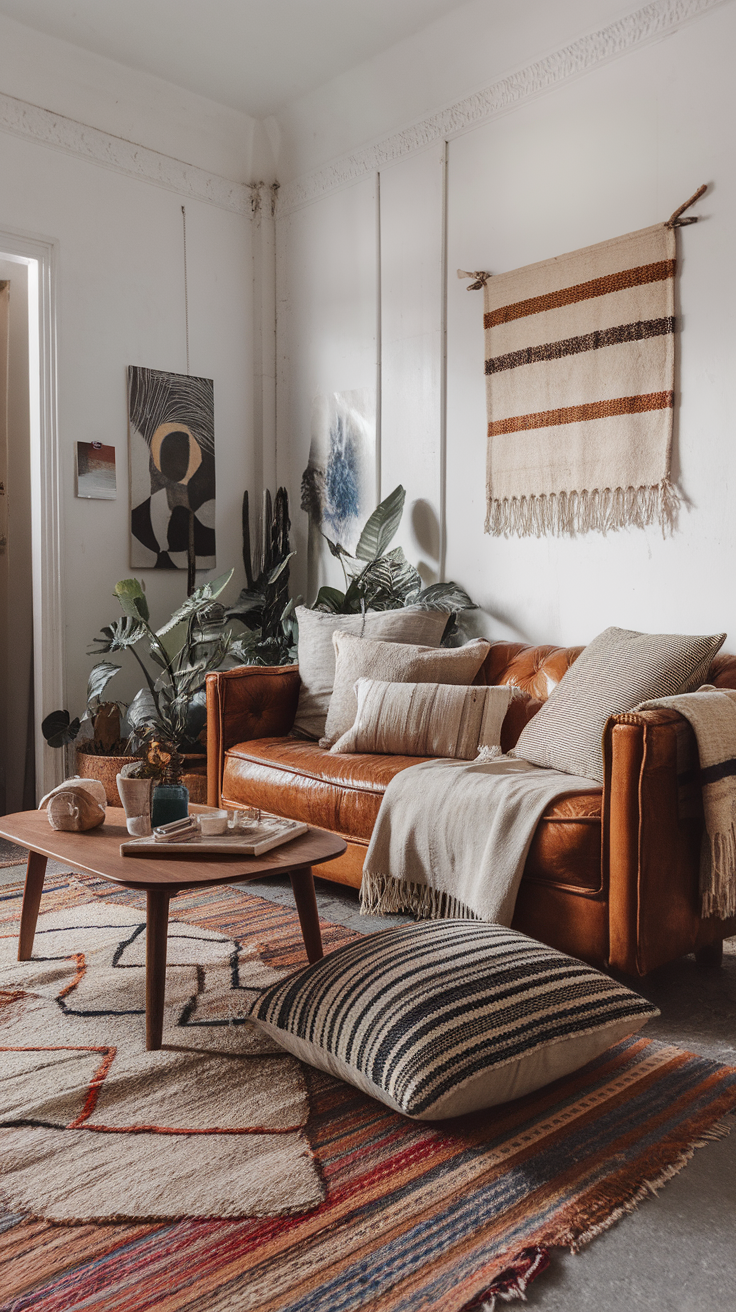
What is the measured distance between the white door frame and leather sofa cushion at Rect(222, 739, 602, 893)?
3.86ft

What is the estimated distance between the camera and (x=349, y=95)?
14.5ft

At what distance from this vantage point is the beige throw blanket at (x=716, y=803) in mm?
2234

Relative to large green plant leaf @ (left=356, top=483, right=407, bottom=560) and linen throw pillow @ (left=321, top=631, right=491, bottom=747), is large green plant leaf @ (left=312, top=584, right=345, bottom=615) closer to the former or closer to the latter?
large green plant leaf @ (left=356, top=483, right=407, bottom=560)

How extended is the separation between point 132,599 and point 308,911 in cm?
206

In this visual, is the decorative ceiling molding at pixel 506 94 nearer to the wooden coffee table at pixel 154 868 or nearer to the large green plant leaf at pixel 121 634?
the large green plant leaf at pixel 121 634

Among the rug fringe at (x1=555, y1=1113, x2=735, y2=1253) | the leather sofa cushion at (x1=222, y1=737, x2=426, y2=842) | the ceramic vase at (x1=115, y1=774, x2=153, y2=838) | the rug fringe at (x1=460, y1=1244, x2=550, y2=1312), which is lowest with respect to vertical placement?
the rug fringe at (x1=555, y1=1113, x2=735, y2=1253)

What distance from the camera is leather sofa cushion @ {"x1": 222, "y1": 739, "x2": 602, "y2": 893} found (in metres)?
2.27

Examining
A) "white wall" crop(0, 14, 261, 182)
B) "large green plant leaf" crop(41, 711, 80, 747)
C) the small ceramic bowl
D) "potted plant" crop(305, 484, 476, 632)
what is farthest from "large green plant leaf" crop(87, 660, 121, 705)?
"white wall" crop(0, 14, 261, 182)

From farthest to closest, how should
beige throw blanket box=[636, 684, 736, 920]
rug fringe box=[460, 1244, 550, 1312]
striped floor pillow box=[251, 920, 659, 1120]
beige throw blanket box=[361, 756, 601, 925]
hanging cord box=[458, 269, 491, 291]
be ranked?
hanging cord box=[458, 269, 491, 291] → beige throw blanket box=[361, 756, 601, 925] → beige throw blanket box=[636, 684, 736, 920] → striped floor pillow box=[251, 920, 659, 1120] → rug fringe box=[460, 1244, 550, 1312]

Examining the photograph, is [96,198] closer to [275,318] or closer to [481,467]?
[275,318]

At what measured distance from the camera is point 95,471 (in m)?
4.34

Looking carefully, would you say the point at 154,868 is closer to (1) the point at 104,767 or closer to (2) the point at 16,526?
(1) the point at 104,767

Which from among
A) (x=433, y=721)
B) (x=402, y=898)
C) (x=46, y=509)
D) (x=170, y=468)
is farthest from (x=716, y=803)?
(x=170, y=468)

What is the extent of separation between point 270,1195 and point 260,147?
4851mm
